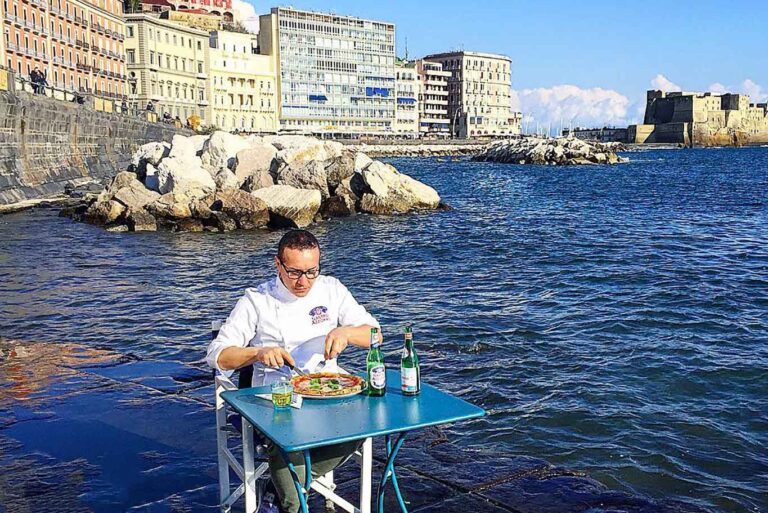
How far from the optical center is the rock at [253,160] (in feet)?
91.5

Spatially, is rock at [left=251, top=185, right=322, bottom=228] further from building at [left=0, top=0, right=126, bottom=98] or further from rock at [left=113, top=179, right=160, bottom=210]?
building at [left=0, top=0, right=126, bottom=98]

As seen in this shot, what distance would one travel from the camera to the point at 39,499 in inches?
193

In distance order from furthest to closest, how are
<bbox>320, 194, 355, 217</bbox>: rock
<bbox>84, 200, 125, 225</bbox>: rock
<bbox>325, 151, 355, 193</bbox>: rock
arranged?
<bbox>325, 151, 355, 193</bbox>: rock, <bbox>320, 194, 355, 217</bbox>: rock, <bbox>84, 200, 125, 225</bbox>: rock

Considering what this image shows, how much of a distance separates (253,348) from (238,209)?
19.8 m

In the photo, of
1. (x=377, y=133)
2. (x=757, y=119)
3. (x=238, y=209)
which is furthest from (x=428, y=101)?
(x=238, y=209)

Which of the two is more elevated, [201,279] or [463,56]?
[463,56]

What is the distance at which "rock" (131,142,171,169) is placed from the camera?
29406 millimetres

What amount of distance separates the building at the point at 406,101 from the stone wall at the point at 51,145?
98.2 metres

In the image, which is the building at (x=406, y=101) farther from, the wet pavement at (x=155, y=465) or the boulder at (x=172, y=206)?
the wet pavement at (x=155, y=465)

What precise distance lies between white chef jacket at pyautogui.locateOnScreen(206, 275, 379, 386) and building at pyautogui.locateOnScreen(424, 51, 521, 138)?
517ft

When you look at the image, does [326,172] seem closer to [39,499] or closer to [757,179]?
[39,499]

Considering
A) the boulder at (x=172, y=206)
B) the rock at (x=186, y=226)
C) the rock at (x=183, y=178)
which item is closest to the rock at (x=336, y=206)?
the rock at (x=183, y=178)

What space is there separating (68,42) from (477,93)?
111 meters

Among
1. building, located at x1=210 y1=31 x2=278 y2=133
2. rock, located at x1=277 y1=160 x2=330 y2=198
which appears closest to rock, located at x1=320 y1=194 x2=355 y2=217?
rock, located at x1=277 y1=160 x2=330 y2=198
